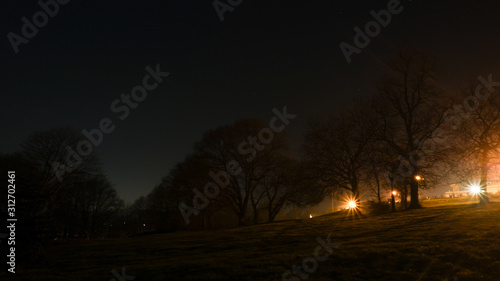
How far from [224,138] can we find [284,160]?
25.4ft

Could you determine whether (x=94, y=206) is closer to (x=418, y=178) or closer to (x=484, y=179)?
(x=418, y=178)

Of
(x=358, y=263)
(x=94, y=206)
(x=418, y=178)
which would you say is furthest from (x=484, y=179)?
(x=94, y=206)

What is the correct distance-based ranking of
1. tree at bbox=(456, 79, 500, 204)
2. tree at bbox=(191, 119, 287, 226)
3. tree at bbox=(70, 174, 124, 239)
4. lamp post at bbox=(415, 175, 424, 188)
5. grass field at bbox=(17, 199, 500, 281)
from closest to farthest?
grass field at bbox=(17, 199, 500, 281)
tree at bbox=(456, 79, 500, 204)
lamp post at bbox=(415, 175, 424, 188)
tree at bbox=(191, 119, 287, 226)
tree at bbox=(70, 174, 124, 239)

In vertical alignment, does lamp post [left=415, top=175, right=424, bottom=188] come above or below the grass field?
above

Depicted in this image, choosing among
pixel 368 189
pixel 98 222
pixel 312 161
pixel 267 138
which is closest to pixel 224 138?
pixel 267 138

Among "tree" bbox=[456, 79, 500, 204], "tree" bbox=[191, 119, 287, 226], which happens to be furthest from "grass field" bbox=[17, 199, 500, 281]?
"tree" bbox=[191, 119, 287, 226]

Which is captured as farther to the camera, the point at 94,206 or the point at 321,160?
the point at 94,206

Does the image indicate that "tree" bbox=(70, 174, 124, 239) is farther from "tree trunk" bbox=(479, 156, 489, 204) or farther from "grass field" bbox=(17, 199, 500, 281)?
"tree trunk" bbox=(479, 156, 489, 204)

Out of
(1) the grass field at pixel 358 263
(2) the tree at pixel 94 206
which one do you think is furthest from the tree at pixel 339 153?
(2) the tree at pixel 94 206

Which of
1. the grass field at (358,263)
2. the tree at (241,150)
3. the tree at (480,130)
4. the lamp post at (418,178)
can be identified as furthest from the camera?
the tree at (241,150)

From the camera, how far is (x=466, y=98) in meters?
27.9

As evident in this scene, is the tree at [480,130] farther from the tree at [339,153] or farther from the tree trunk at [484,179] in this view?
the tree at [339,153]

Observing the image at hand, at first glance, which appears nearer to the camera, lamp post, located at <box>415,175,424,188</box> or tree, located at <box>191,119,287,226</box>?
lamp post, located at <box>415,175,424,188</box>

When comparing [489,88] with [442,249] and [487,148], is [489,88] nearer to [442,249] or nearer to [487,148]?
[487,148]
